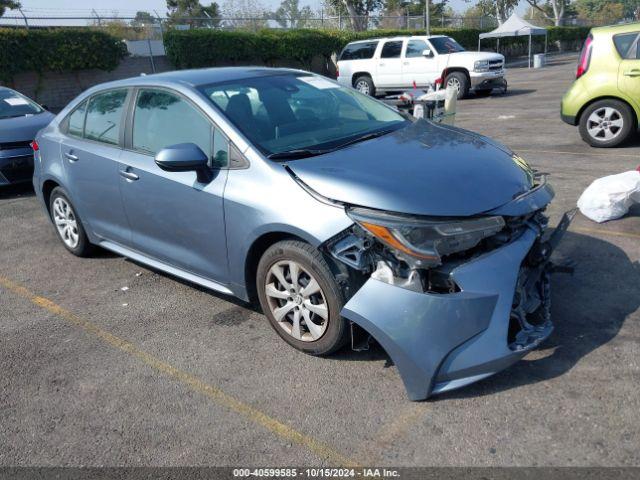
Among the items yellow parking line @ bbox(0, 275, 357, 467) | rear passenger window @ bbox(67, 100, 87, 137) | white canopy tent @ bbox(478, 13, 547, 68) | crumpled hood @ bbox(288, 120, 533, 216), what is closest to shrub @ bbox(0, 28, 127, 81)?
rear passenger window @ bbox(67, 100, 87, 137)

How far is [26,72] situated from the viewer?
18.7 meters

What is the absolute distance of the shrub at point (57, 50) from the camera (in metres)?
17.9

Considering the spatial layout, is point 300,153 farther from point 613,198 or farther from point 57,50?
point 57,50

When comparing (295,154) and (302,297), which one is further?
(295,154)

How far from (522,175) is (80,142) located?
3667mm

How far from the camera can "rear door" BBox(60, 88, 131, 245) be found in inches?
183

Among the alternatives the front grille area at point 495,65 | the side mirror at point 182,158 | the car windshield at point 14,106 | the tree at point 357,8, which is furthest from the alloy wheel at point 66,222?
the tree at point 357,8

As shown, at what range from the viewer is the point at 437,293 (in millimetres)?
2965

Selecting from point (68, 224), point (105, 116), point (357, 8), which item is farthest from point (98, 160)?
point (357, 8)

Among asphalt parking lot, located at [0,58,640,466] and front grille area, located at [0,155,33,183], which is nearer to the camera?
asphalt parking lot, located at [0,58,640,466]

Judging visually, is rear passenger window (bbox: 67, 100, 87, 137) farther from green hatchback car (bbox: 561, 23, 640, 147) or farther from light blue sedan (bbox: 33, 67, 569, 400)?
green hatchback car (bbox: 561, 23, 640, 147)

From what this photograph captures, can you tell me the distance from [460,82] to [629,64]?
9.88 m

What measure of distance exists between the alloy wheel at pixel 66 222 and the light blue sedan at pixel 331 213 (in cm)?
69

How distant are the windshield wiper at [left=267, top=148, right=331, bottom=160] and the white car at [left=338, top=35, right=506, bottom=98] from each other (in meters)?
14.7
